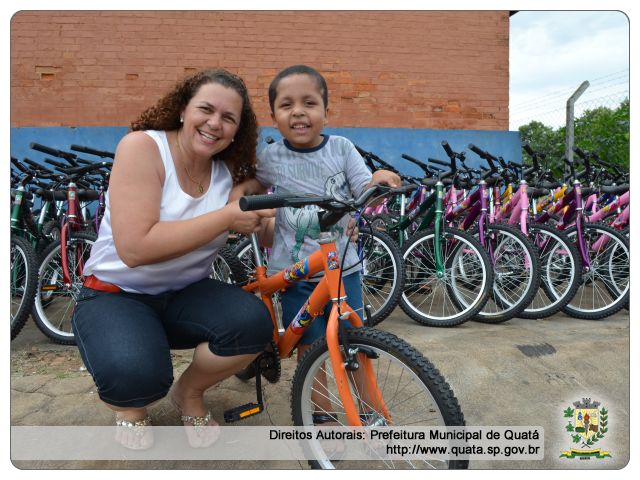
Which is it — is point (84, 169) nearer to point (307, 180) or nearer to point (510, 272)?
point (307, 180)

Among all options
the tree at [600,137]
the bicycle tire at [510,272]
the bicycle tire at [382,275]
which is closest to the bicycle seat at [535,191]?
the bicycle tire at [510,272]

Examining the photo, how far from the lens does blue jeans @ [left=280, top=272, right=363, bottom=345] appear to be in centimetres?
195

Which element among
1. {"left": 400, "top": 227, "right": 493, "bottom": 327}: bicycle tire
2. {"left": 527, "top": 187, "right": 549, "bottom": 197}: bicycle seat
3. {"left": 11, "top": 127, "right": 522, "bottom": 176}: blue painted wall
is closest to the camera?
{"left": 400, "top": 227, "right": 493, "bottom": 327}: bicycle tire

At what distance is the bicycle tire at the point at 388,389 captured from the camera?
1.41m

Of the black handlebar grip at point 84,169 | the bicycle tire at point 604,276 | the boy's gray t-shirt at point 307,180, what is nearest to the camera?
the boy's gray t-shirt at point 307,180

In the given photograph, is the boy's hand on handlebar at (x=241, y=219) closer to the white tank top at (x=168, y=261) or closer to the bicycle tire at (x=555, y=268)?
the white tank top at (x=168, y=261)

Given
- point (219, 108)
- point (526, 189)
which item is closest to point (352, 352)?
→ point (219, 108)

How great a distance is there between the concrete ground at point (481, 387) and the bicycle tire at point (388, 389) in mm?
239

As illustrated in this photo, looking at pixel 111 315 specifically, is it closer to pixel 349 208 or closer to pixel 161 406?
pixel 161 406

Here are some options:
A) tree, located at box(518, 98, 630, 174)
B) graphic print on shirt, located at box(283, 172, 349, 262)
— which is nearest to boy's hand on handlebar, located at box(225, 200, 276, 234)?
graphic print on shirt, located at box(283, 172, 349, 262)

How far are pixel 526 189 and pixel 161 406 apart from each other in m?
3.13

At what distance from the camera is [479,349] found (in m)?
2.76

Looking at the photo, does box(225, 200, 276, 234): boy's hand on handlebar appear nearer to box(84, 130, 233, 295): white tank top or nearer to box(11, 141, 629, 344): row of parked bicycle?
box(84, 130, 233, 295): white tank top

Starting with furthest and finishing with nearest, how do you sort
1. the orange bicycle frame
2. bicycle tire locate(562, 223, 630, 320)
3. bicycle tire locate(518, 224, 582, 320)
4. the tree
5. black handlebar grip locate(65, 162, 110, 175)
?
the tree
bicycle tire locate(562, 223, 630, 320)
bicycle tire locate(518, 224, 582, 320)
black handlebar grip locate(65, 162, 110, 175)
the orange bicycle frame
